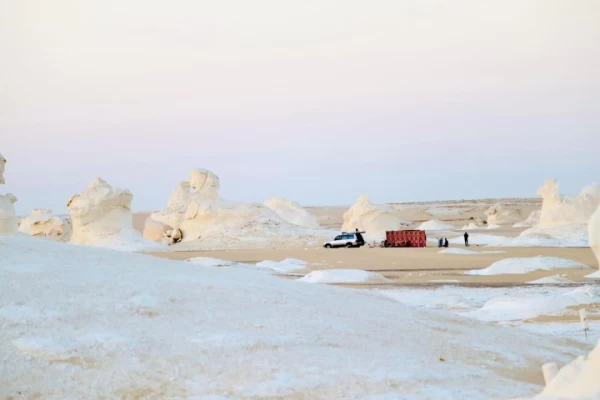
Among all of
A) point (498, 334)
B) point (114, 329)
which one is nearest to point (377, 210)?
point (498, 334)

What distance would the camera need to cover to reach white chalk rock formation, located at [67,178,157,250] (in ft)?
113

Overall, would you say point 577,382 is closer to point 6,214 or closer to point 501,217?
point 6,214

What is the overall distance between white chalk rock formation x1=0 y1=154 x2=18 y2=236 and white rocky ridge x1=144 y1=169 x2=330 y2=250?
12.6 m

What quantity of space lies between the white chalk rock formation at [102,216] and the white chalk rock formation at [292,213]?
23168 millimetres

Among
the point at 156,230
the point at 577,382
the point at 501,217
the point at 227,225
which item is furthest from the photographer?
the point at 501,217

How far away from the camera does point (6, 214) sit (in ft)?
82.7

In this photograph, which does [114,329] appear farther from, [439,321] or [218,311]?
[439,321]

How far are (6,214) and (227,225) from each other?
1548cm

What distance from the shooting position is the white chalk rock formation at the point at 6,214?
81.7 ft

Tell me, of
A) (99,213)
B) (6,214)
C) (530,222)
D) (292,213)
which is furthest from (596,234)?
(530,222)

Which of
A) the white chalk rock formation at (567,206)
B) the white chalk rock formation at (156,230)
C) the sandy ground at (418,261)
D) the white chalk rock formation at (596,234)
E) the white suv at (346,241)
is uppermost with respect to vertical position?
the white chalk rock formation at (567,206)

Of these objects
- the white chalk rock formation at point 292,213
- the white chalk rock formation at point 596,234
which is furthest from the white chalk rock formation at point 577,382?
the white chalk rock formation at point 292,213

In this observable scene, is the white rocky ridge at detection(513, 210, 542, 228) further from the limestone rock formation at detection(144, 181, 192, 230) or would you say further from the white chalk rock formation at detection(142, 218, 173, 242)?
the white chalk rock formation at detection(142, 218, 173, 242)

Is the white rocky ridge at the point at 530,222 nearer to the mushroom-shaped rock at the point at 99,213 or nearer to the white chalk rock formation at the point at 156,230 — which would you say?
the white chalk rock formation at the point at 156,230
